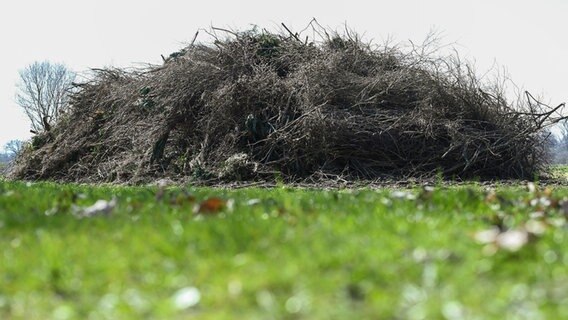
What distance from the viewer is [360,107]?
12922mm

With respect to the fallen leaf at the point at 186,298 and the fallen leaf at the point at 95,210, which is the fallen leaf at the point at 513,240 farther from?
the fallen leaf at the point at 95,210

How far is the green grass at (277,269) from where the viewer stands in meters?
2.27

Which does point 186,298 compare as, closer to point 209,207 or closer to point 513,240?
point 513,240

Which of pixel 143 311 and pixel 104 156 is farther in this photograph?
pixel 104 156

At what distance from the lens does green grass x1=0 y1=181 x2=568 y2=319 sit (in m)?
2.27

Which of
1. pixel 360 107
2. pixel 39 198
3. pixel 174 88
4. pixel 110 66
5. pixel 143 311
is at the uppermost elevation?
pixel 110 66

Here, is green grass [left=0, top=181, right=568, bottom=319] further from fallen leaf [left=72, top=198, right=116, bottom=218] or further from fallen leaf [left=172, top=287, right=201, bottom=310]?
fallen leaf [left=72, top=198, right=116, bottom=218]

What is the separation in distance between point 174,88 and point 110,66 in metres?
3.52

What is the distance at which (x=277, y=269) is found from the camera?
2607 millimetres

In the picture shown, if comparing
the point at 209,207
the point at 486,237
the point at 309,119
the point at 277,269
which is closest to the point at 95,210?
the point at 209,207

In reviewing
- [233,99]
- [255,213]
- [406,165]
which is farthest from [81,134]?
[255,213]

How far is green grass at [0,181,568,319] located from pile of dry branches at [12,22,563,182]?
862cm

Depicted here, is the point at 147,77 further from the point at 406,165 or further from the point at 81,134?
the point at 406,165

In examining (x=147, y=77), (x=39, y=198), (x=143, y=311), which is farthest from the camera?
(x=147, y=77)
